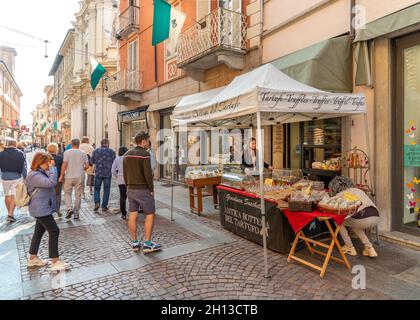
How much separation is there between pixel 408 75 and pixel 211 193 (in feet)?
17.1

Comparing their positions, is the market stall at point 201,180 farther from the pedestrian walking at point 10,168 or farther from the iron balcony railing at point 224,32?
the pedestrian walking at point 10,168

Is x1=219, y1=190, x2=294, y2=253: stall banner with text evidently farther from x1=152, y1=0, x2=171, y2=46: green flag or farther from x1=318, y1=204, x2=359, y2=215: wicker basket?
x1=152, y1=0, x2=171, y2=46: green flag

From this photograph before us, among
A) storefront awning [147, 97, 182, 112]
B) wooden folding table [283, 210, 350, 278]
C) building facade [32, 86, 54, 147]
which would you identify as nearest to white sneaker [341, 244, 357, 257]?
wooden folding table [283, 210, 350, 278]

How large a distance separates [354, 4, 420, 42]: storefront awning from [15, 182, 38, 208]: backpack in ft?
20.3

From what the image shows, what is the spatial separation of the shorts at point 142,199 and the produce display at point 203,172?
2.74m

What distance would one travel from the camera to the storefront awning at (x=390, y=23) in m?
4.85

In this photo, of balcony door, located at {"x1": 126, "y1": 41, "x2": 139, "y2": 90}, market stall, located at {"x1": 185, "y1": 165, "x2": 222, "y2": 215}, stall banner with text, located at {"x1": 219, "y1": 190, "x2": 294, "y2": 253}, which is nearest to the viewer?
stall banner with text, located at {"x1": 219, "y1": 190, "x2": 294, "y2": 253}

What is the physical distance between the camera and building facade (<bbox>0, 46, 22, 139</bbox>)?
44.0m

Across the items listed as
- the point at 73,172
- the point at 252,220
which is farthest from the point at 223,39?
the point at 252,220

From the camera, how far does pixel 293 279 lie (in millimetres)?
3918

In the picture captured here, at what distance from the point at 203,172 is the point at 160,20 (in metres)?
5.26

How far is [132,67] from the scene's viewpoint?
1681 cm

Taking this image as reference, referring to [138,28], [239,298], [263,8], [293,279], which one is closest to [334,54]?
[263,8]

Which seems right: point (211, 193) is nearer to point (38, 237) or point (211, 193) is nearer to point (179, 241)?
point (179, 241)
